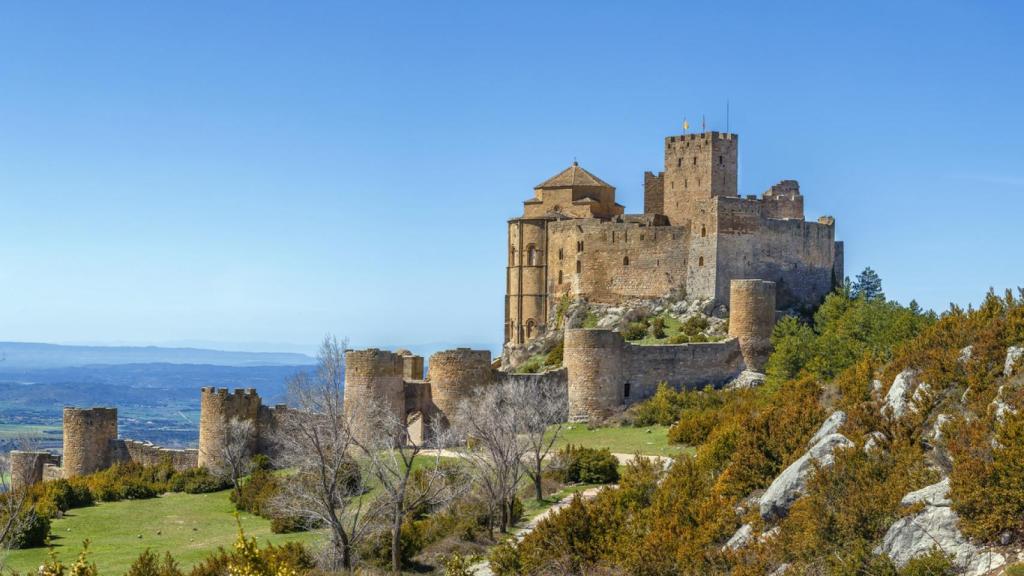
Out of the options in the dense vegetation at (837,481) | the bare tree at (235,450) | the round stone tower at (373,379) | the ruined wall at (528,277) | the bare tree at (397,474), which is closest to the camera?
the dense vegetation at (837,481)

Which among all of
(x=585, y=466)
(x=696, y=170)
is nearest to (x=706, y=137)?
(x=696, y=170)

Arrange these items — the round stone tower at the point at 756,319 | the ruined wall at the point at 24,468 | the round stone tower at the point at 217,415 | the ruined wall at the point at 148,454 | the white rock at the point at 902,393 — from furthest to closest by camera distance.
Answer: the round stone tower at the point at 756,319 < the ruined wall at the point at 148,454 < the ruined wall at the point at 24,468 < the round stone tower at the point at 217,415 < the white rock at the point at 902,393

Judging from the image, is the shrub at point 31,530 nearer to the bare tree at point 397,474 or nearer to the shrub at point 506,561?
the bare tree at point 397,474

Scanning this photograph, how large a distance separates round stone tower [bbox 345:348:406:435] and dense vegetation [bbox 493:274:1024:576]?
1165cm

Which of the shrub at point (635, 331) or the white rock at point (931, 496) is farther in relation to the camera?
the shrub at point (635, 331)

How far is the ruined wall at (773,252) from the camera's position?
156ft

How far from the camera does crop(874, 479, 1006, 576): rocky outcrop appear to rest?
15.5m

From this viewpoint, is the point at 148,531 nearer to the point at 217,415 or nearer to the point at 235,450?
the point at 235,450

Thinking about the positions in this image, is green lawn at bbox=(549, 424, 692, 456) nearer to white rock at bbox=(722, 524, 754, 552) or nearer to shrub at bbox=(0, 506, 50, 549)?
white rock at bbox=(722, 524, 754, 552)

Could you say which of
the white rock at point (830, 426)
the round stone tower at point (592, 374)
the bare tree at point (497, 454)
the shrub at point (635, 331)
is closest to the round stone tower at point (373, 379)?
the bare tree at point (497, 454)

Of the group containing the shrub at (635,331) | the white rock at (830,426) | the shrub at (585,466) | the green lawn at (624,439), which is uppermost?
the shrub at (635,331)

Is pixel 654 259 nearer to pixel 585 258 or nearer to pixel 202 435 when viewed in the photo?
pixel 585 258

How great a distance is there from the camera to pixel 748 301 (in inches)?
1671

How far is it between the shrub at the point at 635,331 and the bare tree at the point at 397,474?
11721 mm
